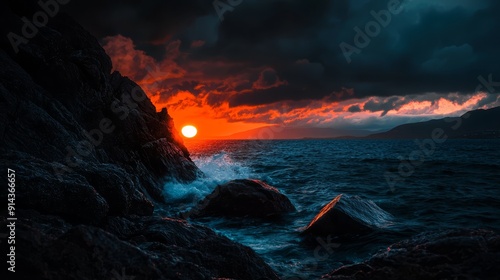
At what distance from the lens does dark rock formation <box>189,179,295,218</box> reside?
14.4m

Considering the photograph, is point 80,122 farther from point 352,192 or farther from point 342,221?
point 352,192

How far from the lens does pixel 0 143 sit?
340 inches

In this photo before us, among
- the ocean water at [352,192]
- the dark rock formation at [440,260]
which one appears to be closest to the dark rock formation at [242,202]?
the ocean water at [352,192]

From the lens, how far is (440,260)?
4750 mm

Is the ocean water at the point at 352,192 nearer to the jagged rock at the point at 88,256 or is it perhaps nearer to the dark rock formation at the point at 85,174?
the dark rock formation at the point at 85,174

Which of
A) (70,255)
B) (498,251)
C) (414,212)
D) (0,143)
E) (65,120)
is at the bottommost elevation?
(414,212)

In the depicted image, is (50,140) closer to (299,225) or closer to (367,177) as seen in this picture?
(299,225)

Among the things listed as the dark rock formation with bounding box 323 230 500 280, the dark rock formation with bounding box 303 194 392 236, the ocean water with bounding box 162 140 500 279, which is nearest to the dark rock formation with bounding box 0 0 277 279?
the dark rock formation with bounding box 323 230 500 280

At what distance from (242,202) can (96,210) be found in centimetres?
859

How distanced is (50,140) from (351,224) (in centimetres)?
1108

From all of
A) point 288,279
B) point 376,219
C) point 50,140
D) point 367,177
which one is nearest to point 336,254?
point 288,279

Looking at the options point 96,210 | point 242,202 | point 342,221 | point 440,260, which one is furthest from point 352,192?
point 96,210

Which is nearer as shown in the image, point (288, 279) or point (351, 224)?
point (288, 279)

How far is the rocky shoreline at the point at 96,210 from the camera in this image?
3.91 metres
